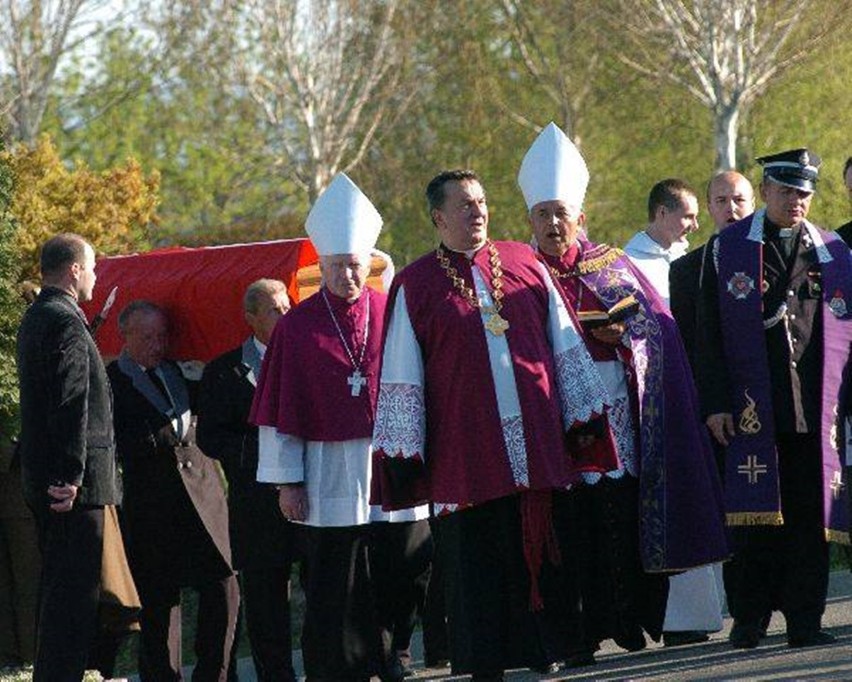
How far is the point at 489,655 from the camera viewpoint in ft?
28.7

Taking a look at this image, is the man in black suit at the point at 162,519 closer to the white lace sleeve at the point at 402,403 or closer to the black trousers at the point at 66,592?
the black trousers at the point at 66,592

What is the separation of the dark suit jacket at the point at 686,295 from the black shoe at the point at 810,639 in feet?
4.69

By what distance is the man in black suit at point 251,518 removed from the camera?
10.3 metres

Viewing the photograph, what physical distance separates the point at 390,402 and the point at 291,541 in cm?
176

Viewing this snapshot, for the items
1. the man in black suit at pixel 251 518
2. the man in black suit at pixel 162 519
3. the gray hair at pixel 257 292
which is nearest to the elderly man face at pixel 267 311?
the gray hair at pixel 257 292

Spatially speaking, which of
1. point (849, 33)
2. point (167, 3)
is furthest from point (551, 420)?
point (167, 3)

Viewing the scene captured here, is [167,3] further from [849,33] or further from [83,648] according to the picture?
[83,648]

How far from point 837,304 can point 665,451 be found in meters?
0.98

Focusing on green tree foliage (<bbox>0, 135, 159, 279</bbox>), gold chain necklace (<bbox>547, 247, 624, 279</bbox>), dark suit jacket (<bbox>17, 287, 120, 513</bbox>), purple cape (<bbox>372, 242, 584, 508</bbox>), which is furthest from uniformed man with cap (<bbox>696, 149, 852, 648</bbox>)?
green tree foliage (<bbox>0, 135, 159, 279</bbox>)

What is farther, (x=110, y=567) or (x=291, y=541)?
(x=291, y=541)

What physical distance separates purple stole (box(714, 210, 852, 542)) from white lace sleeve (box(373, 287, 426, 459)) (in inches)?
60.6

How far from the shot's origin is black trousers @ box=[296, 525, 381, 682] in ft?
31.4

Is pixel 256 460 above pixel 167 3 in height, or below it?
below

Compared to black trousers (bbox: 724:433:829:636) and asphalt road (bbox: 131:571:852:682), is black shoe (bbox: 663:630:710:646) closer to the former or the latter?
asphalt road (bbox: 131:571:852:682)
